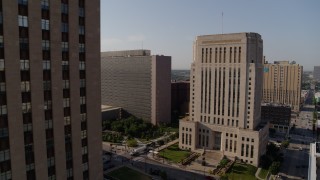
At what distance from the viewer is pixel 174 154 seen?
124 meters

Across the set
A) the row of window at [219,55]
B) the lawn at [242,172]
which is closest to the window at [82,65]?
the lawn at [242,172]

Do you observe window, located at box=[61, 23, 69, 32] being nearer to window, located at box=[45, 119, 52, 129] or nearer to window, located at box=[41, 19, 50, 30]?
window, located at box=[41, 19, 50, 30]

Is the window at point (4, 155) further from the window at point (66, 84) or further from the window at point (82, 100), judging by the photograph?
the window at point (82, 100)

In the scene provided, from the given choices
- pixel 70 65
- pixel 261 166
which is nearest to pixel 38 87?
pixel 70 65

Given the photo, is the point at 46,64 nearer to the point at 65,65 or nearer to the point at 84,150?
the point at 65,65

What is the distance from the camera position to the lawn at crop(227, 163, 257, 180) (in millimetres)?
100306

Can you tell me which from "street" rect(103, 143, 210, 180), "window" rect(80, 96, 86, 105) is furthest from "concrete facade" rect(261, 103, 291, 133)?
"window" rect(80, 96, 86, 105)

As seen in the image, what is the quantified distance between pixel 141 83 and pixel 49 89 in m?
130

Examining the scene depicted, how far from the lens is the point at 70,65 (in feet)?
163

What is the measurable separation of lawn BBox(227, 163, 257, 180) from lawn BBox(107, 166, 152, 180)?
108 ft

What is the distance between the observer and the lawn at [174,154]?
118m

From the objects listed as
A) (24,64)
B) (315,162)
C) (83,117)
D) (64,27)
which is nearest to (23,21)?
(24,64)

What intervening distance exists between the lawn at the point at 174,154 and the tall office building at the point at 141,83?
43.8 m

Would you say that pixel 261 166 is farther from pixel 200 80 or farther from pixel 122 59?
pixel 122 59
